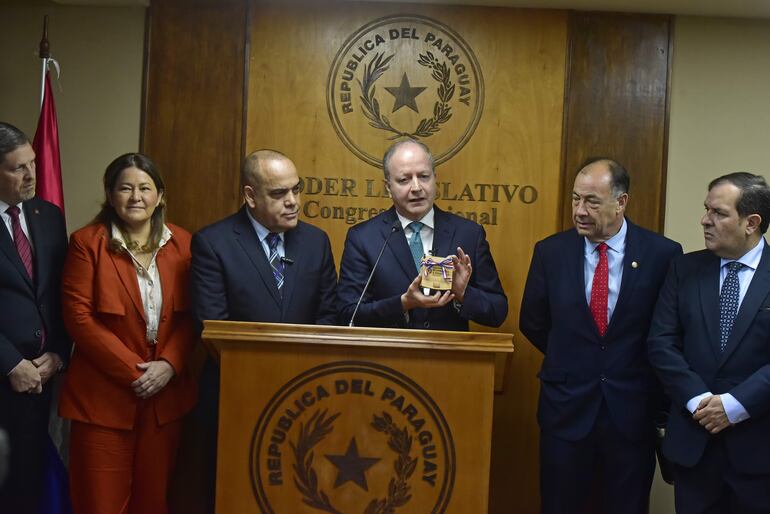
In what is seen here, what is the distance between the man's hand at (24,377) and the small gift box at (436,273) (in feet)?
5.03

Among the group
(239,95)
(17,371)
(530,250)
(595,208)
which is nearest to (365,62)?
(239,95)

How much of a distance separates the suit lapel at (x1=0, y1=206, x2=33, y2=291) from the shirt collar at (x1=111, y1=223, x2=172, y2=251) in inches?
14.1

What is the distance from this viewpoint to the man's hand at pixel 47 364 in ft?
12.5

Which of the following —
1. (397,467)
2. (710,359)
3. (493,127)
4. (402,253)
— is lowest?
(397,467)

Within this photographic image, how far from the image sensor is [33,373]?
3.72 metres

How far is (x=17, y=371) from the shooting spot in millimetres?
3684

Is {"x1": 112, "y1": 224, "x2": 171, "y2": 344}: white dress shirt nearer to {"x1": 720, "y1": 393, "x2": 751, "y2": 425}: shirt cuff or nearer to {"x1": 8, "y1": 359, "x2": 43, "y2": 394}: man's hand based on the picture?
{"x1": 8, "y1": 359, "x2": 43, "y2": 394}: man's hand

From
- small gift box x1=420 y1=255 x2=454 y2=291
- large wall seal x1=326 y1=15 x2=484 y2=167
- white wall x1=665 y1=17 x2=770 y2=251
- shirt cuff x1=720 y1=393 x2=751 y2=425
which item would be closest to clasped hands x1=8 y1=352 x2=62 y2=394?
small gift box x1=420 y1=255 x2=454 y2=291

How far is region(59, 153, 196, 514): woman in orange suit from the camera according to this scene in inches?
150

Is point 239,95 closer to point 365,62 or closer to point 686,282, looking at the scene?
point 365,62

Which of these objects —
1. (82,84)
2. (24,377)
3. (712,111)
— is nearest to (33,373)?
(24,377)

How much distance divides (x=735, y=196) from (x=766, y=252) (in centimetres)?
24

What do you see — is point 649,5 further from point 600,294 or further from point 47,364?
point 47,364

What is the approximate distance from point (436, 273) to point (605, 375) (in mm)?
899
